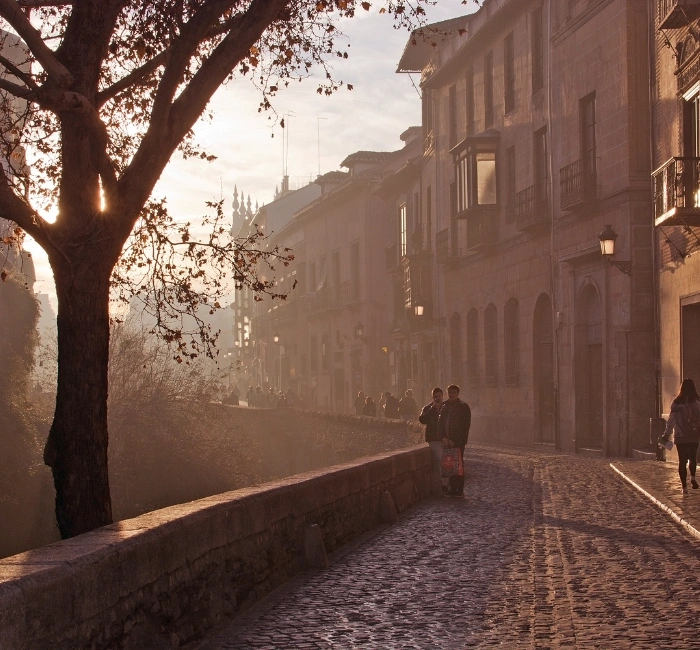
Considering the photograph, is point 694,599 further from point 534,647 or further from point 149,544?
point 149,544

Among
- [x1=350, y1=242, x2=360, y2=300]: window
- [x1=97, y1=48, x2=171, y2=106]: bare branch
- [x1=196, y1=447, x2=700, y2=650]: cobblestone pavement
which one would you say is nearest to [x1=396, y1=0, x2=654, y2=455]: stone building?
[x1=196, y1=447, x2=700, y2=650]: cobblestone pavement

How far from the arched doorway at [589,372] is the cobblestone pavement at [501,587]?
38.8ft

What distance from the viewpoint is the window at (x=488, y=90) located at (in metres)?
34.5

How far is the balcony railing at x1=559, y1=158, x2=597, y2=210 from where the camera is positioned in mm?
25797

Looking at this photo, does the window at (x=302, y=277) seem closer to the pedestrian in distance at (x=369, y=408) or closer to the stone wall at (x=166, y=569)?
the pedestrian in distance at (x=369, y=408)

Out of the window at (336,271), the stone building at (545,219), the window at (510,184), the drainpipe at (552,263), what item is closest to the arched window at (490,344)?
the stone building at (545,219)

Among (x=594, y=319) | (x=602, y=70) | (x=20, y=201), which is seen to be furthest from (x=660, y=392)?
(x=20, y=201)

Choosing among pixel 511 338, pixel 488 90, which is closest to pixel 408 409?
pixel 511 338

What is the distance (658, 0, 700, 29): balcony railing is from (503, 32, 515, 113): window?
36.2 feet

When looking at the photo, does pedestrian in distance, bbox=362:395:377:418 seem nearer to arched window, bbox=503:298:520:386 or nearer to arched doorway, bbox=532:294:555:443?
arched window, bbox=503:298:520:386

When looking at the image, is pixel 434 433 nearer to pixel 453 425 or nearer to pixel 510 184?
pixel 453 425

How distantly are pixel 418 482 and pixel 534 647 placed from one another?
32.2ft

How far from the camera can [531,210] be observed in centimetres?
2948

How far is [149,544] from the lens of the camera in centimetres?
630
